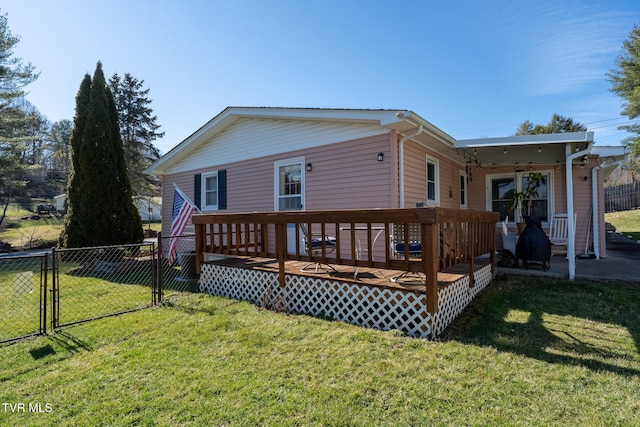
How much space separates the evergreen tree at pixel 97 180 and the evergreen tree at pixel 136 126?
12.4 m

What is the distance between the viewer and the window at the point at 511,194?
7973 mm

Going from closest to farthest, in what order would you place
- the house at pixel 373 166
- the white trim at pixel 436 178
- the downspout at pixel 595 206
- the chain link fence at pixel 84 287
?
the chain link fence at pixel 84 287 < the house at pixel 373 166 < the white trim at pixel 436 178 < the downspout at pixel 595 206

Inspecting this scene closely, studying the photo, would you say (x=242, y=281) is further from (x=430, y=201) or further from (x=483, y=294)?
(x=430, y=201)

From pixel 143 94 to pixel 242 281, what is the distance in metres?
21.2

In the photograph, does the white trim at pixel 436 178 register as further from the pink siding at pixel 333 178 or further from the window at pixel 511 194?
the window at pixel 511 194

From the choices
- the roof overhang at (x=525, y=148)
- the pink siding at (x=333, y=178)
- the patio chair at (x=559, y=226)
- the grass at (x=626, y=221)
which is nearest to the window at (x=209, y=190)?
the pink siding at (x=333, y=178)

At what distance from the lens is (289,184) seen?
23.4 feet

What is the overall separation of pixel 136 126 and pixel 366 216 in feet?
72.0

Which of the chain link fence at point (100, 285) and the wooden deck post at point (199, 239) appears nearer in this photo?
the chain link fence at point (100, 285)

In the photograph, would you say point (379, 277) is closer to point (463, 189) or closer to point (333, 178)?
point (333, 178)

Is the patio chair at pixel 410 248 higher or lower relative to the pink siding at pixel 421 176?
lower

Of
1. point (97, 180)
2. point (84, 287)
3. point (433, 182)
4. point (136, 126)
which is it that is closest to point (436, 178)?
point (433, 182)

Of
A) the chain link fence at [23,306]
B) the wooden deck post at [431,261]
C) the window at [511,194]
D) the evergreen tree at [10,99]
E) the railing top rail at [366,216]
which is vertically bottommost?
the chain link fence at [23,306]

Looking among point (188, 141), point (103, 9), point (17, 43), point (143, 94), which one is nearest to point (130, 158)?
point (143, 94)
